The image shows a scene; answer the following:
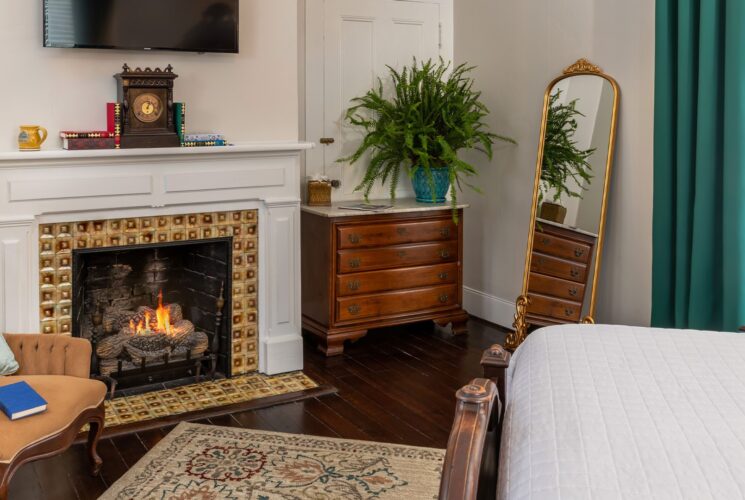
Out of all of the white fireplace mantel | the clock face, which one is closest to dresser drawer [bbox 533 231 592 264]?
the white fireplace mantel

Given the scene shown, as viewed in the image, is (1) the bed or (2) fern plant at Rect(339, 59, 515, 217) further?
(2) fern plant at Rect(339, 59, 515, 217)

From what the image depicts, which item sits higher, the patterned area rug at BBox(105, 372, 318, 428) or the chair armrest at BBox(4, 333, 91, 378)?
the chair armrest at BBox(4, 333, 91, 378)

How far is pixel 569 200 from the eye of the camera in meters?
4.78

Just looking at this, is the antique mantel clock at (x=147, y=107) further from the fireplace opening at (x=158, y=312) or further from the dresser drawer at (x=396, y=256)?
the dresser drawer at (x=396, y=256)

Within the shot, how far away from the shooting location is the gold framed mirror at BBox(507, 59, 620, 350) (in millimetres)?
4625

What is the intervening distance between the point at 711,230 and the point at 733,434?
236 centimetres

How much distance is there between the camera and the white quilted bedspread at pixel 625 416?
63.2 inches

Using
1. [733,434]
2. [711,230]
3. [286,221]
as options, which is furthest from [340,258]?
[733,434]

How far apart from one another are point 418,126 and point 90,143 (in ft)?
6.52

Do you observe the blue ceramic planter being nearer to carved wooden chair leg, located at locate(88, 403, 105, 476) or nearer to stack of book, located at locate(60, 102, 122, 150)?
stack of book, located at locate(60, 102, 122, 150)

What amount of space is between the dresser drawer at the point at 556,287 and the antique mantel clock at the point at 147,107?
215cm

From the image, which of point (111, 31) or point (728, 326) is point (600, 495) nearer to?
point (728, 326)

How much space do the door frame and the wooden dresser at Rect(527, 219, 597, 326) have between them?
1.43 meters

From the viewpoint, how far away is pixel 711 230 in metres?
3.99
